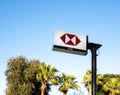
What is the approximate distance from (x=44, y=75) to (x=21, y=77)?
456 centimetres

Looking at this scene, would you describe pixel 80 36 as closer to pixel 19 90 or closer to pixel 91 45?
pixel 91 45

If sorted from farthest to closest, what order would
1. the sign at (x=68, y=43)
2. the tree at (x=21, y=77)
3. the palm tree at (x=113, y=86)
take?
the palm tree at (x=113, y=86) → the tree at (x=21, y=77) → the sign at (x=68, y=43)

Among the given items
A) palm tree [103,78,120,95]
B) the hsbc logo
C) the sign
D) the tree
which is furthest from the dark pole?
palm tree [103,78,120,95]

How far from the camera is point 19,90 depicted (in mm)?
53719

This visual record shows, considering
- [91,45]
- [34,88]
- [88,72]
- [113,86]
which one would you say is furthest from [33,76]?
[91,45]

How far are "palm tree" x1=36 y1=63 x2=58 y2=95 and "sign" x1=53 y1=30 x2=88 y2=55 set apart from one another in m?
49.2

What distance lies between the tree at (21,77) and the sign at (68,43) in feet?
159

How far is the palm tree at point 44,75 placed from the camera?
55.2 metres

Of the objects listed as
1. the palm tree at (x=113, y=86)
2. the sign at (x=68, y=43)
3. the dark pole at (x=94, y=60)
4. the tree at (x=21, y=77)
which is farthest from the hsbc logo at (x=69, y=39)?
the palm tree at (x=113, y=86)

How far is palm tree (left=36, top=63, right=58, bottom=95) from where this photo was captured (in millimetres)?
55244

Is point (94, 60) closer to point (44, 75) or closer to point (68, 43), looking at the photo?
point (68, 43)

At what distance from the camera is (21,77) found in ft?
182

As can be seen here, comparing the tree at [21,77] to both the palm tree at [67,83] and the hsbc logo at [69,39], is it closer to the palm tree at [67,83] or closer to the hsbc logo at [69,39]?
the palm tree at [67,83]

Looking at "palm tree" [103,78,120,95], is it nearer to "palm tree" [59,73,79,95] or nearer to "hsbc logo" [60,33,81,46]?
"palm tree" [59,73,79,95]
